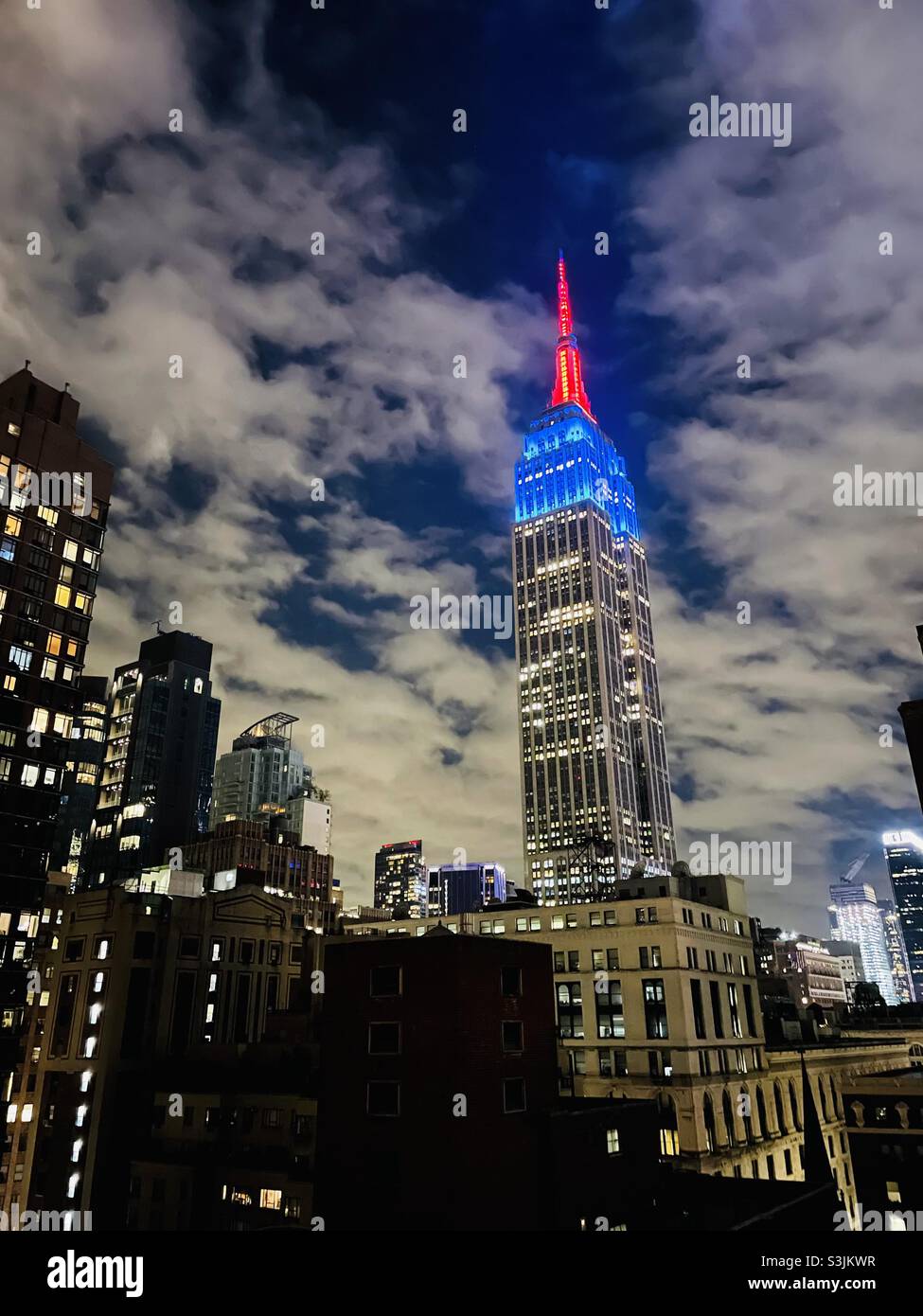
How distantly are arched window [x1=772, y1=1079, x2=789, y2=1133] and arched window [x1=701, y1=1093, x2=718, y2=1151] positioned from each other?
16145 millimetres

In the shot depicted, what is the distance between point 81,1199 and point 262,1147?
2405 cm

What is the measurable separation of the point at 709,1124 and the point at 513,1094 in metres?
41.9

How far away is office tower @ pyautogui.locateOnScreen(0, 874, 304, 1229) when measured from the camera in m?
74.8

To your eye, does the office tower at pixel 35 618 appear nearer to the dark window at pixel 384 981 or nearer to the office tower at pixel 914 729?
the dark window at pixel 384 981

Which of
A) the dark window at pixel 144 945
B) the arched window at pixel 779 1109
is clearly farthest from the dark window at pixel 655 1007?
the dark window at pixel 144 945

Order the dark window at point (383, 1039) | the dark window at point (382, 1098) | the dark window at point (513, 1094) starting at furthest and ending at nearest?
1. the dark window at point (383, 1039)
2. the dark window at point (513, 1094)
3. the dark window at point (382, 1098)

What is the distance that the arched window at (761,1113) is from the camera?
283 ft

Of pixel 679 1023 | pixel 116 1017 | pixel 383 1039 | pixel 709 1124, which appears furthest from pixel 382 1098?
pixel 709 1124

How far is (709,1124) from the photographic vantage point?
77.9m

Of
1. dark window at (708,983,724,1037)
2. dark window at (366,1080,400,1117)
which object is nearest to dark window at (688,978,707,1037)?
dark window at (708,983,724,1037)

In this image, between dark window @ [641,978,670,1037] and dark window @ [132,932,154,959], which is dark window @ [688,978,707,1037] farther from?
dark window @ [132,932,154,959]

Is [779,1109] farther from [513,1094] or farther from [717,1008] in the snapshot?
[513,1094]

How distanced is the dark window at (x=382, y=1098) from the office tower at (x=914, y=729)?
4423 centimetres

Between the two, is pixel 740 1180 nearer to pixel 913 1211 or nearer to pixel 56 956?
→ pixel 913 1211
